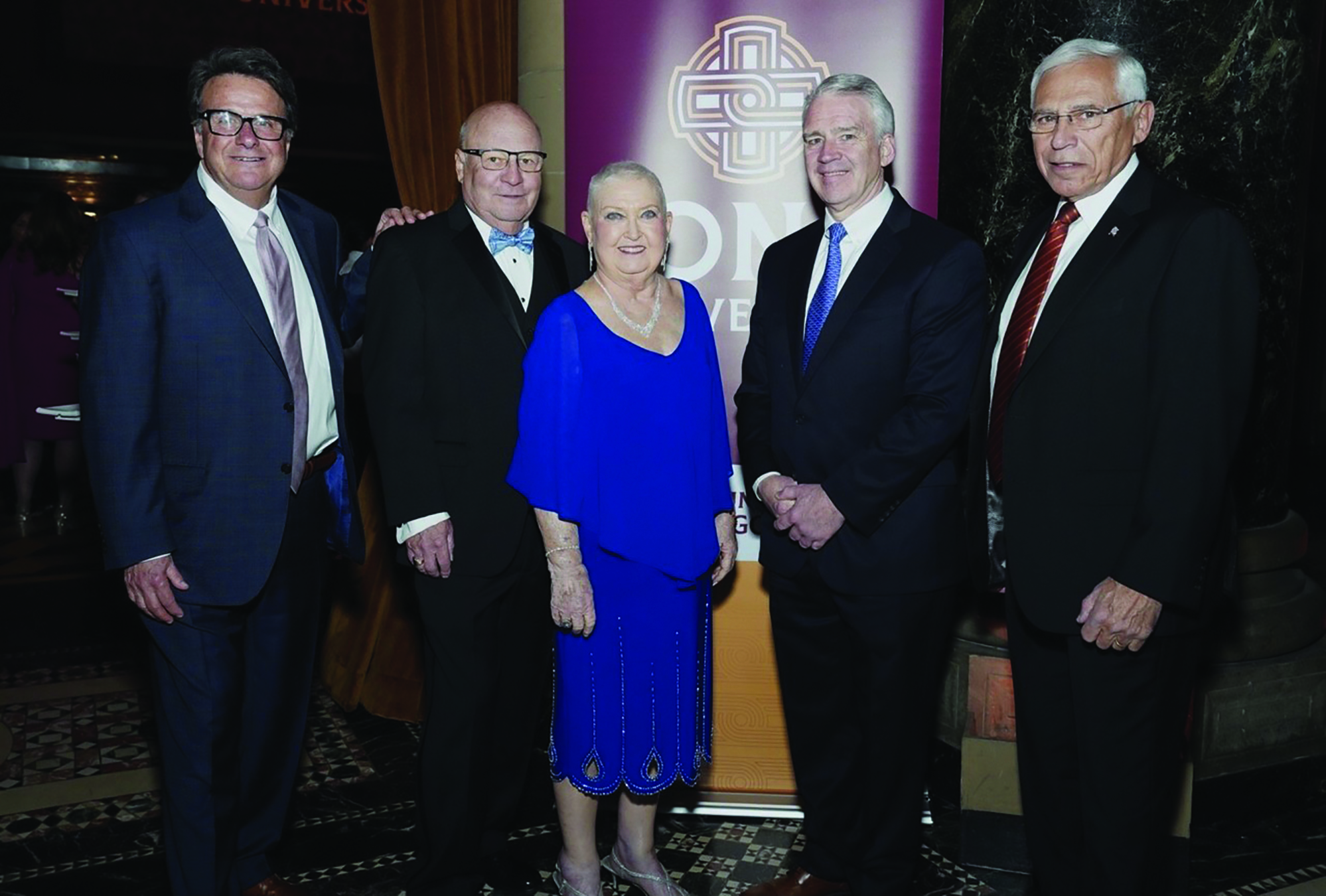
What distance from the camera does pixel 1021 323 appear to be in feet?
7.50

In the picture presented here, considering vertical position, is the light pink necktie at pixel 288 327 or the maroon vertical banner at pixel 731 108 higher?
the maroon vertical banner at pixel 731 108

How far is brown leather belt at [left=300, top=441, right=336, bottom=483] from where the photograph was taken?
2.55 meters

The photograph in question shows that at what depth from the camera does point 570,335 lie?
7.67ft

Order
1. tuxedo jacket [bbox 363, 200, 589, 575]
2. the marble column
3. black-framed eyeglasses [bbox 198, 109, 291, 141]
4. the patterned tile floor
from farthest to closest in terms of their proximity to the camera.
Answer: the marble column → the patterned tile floor → tuxedo jacket [bbox 363, 200, 589, 575] → black-framed eyeglasses [bbox 198, 109, 291, 141]

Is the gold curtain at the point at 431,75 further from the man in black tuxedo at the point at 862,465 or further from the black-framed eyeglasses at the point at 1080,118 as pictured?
the black-framed eyeglasses at the point at 1080,118

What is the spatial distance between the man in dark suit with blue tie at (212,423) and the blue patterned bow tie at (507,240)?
1.39 feet

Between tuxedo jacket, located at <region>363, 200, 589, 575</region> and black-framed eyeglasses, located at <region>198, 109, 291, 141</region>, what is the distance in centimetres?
35

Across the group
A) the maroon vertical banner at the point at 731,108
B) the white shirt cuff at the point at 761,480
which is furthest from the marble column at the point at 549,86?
the white shirt cuff at the point at 761,480

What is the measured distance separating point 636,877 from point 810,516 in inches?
40.2

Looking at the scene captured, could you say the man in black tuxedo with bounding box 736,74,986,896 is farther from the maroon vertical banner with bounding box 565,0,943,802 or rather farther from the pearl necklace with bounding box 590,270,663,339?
the maroon vertical banner with bounding box 565,0,943,802

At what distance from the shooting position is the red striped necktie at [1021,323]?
2.27 meters

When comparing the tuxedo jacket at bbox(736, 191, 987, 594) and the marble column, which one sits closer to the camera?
the tuxedo jacket at bbox(736, 191, 987, 594)

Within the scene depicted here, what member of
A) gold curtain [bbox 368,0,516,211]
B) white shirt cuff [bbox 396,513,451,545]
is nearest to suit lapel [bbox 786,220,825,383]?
white shirt cuff [bbox 396,513,451,545]

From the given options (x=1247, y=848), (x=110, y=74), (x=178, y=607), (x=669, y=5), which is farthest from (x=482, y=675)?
(x=110, y=74)
